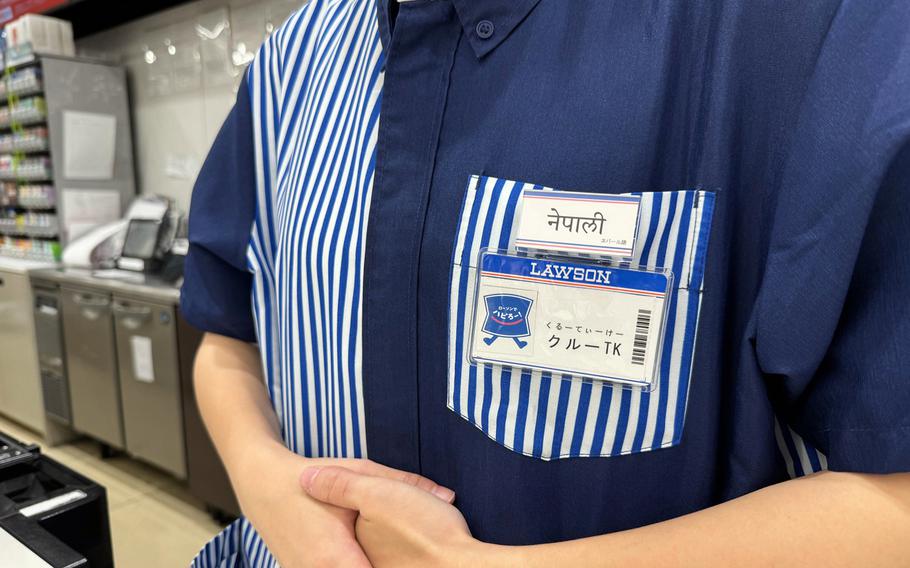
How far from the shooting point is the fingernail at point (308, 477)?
583mm

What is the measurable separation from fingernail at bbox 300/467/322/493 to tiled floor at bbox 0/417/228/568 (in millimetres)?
2240

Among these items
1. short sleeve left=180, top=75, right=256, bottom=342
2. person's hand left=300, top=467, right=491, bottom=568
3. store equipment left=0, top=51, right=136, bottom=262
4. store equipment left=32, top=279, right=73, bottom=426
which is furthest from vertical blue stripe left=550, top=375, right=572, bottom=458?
store equipment left=0, top=51, right=136, bottom=262

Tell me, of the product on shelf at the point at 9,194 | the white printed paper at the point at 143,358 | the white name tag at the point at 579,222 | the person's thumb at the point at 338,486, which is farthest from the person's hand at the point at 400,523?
the product on shelf at the point at 9,194

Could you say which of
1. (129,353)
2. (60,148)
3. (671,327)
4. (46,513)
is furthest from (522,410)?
(60,148)

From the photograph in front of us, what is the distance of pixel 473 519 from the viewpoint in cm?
55

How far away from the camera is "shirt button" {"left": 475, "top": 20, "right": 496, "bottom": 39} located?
544 mm

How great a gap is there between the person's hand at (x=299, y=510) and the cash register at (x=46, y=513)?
20cm

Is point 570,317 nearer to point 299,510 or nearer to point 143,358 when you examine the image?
point 299,510

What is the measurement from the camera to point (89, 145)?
3.68 meters

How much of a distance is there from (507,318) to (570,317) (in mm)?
51

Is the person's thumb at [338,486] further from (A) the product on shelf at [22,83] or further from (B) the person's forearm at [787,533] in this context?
(A) the product on shelf at [22,83]

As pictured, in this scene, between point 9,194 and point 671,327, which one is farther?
point 9,194

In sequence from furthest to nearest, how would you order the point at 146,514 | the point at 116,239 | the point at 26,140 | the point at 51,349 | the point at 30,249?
the point at 30,249, the point at 26,140, the point at 116,239, the point at 51,349, the point at 146,514

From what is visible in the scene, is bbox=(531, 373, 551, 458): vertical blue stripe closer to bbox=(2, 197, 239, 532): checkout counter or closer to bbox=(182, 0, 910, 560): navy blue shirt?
bbox=(182, 0, 910, 560): navy blue shirt
